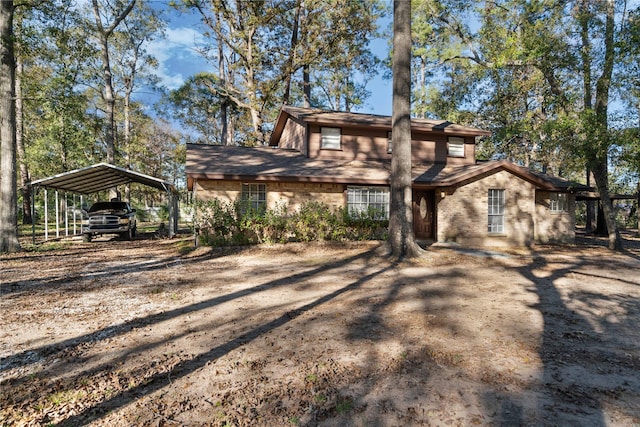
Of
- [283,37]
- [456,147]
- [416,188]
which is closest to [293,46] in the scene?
[283,37]

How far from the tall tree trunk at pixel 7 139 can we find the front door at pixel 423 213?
51.5ft

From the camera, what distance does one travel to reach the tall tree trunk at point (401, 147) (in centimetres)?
1029

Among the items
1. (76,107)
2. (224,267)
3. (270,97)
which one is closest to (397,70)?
(224,267)

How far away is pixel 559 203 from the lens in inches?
606

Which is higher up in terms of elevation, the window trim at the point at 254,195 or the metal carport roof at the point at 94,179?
the metal carport roof at the point at 94,179

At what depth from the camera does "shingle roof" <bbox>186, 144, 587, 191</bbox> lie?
12969mm

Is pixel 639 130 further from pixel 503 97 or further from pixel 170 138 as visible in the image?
pixel 170 138

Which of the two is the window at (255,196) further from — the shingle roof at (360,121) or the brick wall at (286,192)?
the shingle roof at (360,121)

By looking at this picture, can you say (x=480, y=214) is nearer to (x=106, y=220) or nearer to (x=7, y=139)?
(x=106, y=220)

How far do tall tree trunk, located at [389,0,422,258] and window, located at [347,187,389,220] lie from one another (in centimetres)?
386

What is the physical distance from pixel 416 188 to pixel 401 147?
15.1 feet

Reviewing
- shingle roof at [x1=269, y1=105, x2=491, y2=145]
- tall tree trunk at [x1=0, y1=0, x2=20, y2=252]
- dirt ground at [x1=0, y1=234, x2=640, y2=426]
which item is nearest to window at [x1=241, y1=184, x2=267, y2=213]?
shingle roof at [x1=269, y1=105, x2=491, y2=145]

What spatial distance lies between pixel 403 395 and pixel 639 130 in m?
13.9

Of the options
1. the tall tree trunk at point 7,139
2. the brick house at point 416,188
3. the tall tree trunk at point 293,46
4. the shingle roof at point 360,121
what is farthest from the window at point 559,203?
the tall tree trunk at point 7,139
